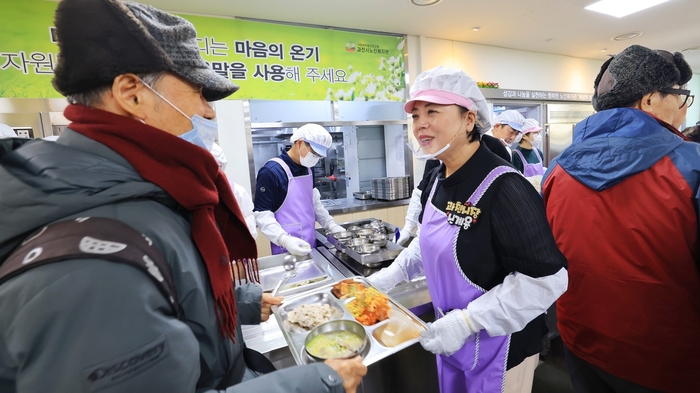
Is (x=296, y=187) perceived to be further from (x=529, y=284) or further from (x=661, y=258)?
(x=661, y=258)

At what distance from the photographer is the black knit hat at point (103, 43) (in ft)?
2.05

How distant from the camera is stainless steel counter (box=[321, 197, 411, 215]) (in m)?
4.08

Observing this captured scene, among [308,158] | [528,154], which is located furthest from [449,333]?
[528,154]

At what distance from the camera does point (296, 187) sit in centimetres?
289

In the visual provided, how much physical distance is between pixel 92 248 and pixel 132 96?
14.2 inches

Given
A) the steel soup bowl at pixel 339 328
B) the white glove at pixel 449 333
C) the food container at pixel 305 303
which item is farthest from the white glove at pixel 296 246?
the white glove at pixel 449 333

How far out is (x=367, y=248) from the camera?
2162 millimetres

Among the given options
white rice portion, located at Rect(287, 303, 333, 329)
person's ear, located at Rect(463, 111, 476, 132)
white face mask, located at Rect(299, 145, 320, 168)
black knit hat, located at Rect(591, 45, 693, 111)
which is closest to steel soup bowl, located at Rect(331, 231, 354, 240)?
white face mask, located at Rect(299, 145, 320, 168)

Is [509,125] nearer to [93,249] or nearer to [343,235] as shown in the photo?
[343,235]

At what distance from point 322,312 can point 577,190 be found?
123 cm

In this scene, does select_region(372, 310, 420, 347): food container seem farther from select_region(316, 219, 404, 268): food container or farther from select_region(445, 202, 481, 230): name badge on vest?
select_region(316, 219, 404, 268): food container

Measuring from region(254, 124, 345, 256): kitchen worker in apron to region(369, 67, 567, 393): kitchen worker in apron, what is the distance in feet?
4.96

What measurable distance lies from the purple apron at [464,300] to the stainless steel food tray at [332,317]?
18cm

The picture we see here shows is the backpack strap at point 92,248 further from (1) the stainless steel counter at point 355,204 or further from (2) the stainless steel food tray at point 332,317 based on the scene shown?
(1) the stainless steel counter at point 355,204
